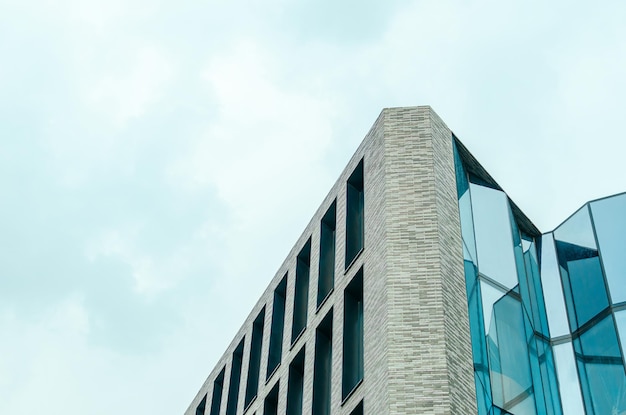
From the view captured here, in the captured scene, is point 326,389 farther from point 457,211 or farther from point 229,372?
point 229,372

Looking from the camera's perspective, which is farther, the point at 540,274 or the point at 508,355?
the point at 540,274

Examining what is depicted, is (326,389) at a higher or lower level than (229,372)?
lower

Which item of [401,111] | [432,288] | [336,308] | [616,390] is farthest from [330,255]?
[616,390]

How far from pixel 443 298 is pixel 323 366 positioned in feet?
17.7

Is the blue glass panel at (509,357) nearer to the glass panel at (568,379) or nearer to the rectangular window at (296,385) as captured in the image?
the glass panel at (568,379)

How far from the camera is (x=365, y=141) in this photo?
25891 mm

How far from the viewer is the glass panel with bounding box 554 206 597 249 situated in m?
24.0

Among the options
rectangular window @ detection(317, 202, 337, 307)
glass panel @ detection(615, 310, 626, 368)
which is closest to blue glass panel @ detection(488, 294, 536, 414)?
glass panel @ detection(615, 310, 626, 368)

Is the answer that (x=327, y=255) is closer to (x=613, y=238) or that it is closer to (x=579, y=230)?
(x=579, y=230)

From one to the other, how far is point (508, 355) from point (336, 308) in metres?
4.66

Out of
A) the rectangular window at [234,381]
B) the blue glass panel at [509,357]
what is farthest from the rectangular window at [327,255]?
the rectangular window at [234,381]

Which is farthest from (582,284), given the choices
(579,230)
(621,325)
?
(621,325)

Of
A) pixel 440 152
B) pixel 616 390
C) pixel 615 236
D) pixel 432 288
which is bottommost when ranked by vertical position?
pixel 616 390

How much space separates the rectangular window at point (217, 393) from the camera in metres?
33.7
